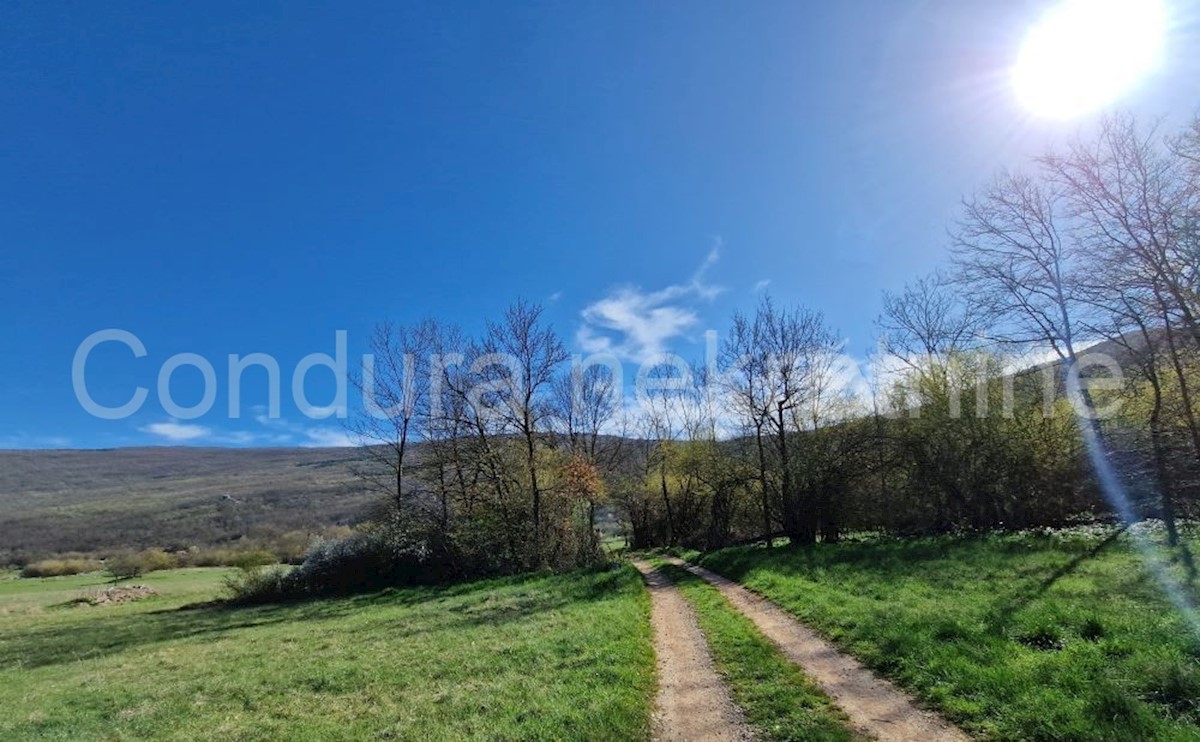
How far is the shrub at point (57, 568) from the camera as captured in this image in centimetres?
5994

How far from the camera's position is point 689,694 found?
802 cm

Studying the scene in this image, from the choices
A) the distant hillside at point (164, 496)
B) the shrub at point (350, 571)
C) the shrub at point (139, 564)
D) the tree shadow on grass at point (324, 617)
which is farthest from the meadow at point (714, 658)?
the shrub at point (139, 564)

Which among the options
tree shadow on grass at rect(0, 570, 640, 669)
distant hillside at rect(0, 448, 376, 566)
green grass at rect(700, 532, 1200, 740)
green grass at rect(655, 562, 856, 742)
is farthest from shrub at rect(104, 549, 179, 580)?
green grass at rect(700, 532, 1200, 740)

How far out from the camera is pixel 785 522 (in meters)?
29.2

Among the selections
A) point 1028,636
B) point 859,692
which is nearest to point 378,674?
point 859,692

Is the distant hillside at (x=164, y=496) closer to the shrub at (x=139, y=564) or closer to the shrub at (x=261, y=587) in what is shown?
the shrub at (x=261, y=587)

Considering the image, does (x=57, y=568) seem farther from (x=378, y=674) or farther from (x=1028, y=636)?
(x=1028, y=636)

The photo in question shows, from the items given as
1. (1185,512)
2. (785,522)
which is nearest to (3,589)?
(785,522)

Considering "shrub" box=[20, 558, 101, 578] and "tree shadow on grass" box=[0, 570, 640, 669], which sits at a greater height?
"tree shadow on grass" box=[0, 570, 640, 669]

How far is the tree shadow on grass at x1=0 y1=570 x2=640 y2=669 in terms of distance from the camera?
1739cm

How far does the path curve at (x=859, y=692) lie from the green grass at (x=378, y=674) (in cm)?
252

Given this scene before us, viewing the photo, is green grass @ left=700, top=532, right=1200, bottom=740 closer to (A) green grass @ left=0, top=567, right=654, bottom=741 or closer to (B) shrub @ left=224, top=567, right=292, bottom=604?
(A) green grass @ left=0, top=567, right=654, bottom=741

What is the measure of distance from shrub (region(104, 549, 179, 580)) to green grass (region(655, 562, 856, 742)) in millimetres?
65245

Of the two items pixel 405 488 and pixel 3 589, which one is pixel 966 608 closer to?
pixel 405 488
